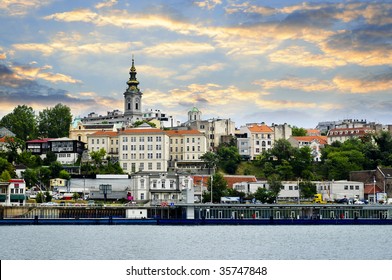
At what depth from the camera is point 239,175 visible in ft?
365

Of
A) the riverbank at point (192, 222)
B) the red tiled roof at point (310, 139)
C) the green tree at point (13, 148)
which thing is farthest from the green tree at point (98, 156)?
the red tiled roof at point (310, 139)

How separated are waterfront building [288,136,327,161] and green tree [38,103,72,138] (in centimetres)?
3660

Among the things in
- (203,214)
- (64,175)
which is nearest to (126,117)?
(64,175)

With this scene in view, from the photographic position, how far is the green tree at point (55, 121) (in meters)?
137

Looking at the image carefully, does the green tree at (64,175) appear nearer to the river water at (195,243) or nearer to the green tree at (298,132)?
the river water at (195,243)

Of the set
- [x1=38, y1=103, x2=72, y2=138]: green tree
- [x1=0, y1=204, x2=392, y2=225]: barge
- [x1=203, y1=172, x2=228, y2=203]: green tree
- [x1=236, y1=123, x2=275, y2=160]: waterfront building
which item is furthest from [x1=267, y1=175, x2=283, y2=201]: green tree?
[x1=38, y1=103, x2=72, y2=138]: green tree

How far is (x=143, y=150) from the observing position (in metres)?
116

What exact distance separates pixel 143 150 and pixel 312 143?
1027 inches

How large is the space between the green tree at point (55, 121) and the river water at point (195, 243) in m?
57.1

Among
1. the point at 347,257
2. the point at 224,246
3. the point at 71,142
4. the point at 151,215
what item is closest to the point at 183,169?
the point at 71,142

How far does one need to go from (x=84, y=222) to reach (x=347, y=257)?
38.3 metres

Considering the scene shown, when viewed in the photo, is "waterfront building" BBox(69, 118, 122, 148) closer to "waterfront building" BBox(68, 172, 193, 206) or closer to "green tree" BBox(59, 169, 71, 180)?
"green tree" BBox(59, 169, 71, 180)

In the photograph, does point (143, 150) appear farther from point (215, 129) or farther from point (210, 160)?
point (215, 129)

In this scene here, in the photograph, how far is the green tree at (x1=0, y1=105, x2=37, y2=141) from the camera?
13538cm
